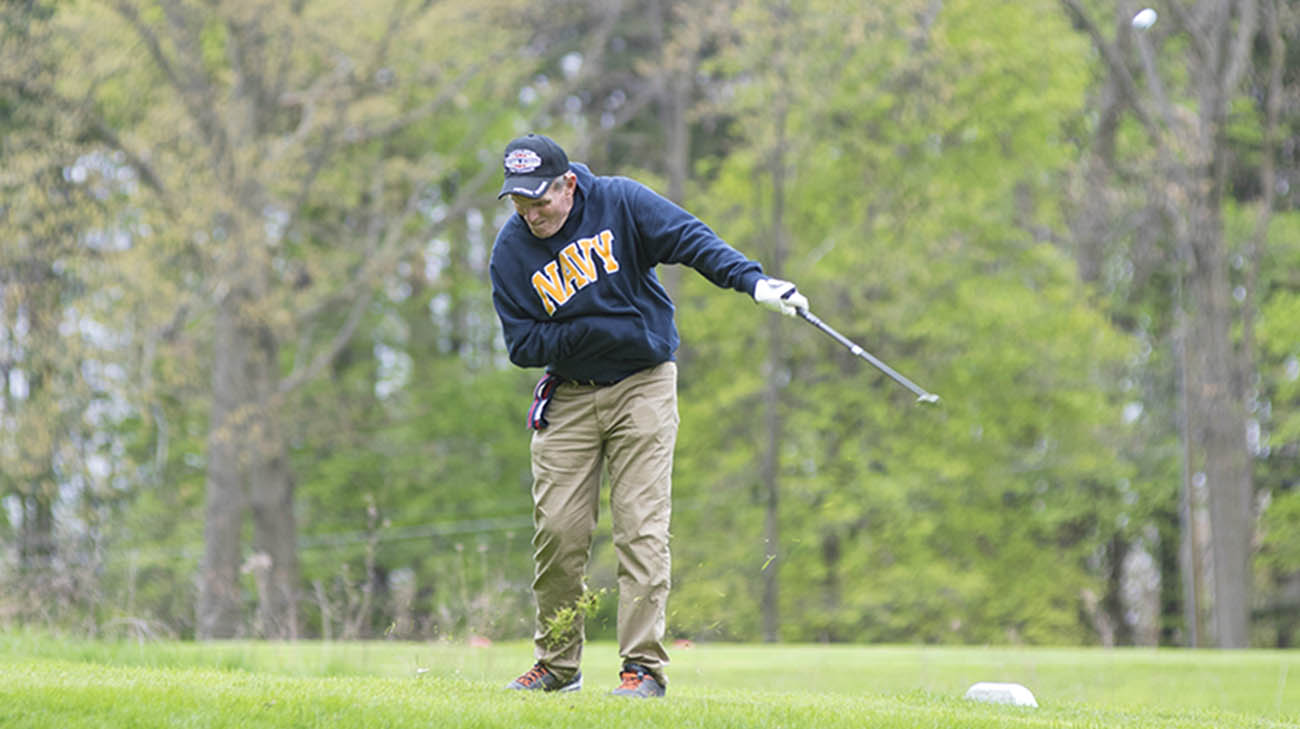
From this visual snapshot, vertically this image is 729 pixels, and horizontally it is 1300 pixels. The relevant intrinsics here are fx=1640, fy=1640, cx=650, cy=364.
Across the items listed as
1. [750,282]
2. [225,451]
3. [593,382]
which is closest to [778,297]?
[750,282]

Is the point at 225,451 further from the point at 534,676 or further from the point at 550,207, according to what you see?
the point at 550,207

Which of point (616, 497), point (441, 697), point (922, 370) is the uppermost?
point (922, 370)

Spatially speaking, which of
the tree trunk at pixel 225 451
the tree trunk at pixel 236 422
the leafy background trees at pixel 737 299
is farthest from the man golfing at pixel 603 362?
the tree trunk at pixel 225 451

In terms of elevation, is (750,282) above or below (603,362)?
above

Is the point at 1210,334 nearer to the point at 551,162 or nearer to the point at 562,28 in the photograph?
the point at 562,28

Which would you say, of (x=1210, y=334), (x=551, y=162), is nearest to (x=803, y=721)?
(x=551, y=162)

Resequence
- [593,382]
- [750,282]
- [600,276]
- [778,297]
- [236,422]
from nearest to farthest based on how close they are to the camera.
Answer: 1. [778,297]
2. [750,282]
3. [600,276]
4. [593,382]
5. [236,422]

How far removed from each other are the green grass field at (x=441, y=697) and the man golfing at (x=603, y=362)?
1.46 feet

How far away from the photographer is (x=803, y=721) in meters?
5.81

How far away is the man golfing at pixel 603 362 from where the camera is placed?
20.0 feet

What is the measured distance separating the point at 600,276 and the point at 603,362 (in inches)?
13.0

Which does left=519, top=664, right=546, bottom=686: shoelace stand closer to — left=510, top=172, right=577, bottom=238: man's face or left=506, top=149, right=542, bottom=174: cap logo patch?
left=510, top=172, right=577, bottom=238: man's face

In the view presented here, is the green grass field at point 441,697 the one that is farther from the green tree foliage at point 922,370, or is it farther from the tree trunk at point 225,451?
the green tree foliage at point 922,370

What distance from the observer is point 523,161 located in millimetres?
5895
